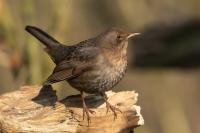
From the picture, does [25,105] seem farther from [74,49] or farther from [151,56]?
[151,56]

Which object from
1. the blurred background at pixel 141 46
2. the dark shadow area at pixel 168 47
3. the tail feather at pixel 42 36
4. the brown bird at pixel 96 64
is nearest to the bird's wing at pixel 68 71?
the brown bird at pixel 96 64

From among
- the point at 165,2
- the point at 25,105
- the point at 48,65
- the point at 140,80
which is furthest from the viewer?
the point at 140,80

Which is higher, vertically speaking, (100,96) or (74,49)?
(74,49)

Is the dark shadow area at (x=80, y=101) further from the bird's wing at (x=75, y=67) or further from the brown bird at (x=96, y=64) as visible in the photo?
the bird's wing at (x=75, y=67)

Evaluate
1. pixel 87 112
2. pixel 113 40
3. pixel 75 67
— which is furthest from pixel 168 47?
pixel 87 112

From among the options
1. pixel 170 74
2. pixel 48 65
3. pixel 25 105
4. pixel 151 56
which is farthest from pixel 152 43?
pixel 25 105

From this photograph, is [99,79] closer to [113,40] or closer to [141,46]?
[113,40]

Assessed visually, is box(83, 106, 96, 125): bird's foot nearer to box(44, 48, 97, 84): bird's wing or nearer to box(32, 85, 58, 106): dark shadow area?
box(32, 85, 58, 106): dark shadow area
